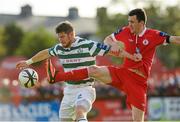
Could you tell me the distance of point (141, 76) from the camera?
457 inches

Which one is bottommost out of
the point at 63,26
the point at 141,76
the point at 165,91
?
the point at 165,91

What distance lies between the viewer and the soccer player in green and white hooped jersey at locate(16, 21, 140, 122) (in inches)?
443

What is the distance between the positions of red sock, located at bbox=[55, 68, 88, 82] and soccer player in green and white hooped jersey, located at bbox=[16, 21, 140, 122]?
0.88 ft

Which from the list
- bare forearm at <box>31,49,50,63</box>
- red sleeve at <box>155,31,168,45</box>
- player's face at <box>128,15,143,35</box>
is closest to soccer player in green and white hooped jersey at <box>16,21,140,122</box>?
bare forearm at <box>31,49,50,63</box>

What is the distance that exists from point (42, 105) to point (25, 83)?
14.4 m

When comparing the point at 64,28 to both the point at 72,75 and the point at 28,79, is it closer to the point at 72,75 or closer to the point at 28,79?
the point at 72,75

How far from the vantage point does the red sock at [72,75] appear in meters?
11.2

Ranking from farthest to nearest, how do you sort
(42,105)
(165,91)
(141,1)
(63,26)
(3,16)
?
(3,16) < (141,1) < (165,91) < (42,105) < (63,26)

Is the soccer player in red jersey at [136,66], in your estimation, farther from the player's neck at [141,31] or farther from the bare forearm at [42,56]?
the bare forearm at [42,56]

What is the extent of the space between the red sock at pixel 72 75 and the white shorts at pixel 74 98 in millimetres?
348

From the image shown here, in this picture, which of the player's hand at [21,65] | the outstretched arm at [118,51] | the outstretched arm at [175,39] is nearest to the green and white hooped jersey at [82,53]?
the outstretched arm at [118,51]

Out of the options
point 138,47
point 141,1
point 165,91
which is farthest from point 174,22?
point 138,47

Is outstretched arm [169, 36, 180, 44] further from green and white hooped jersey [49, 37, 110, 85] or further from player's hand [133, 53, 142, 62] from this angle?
green and white hooped jersey [49, 37, 110, 85]

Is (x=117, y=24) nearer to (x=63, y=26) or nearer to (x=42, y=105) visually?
(x=42, y=105)
